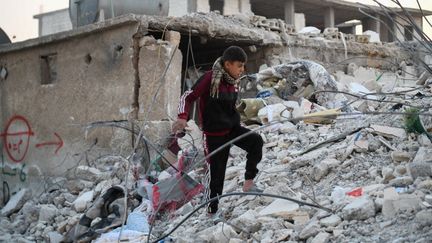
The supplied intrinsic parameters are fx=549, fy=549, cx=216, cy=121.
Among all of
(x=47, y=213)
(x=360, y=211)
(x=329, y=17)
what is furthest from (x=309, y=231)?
(x=329, y=17)

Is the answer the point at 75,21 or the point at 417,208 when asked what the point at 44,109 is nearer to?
the point at 75,21

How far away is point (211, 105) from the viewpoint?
4102 mm

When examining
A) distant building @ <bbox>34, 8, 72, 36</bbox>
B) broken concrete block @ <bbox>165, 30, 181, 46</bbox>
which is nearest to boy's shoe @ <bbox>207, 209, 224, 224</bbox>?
broken concrete block @ <bbox>165, 30, 181, 46</bbox>

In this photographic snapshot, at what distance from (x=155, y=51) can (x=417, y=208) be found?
163 inches

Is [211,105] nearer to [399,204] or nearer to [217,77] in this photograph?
[217,77]

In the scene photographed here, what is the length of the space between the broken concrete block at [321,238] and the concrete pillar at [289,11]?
16.9m

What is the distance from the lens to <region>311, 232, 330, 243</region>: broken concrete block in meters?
3.27

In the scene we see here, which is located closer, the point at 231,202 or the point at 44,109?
the point at 231,202

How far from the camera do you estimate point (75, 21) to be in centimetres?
871

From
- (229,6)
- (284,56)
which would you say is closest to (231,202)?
(284,56)

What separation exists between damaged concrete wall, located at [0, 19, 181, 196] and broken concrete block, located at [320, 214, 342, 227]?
11.5 feet

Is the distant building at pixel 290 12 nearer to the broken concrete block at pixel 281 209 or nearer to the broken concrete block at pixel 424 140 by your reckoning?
the broken concrete block at pixel 424 140

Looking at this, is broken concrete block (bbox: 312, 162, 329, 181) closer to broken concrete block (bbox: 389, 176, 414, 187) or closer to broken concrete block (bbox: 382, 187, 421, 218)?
broken concrete block (bbox: 389, 176, 414, 187)

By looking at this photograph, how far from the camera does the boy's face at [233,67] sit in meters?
4.03
